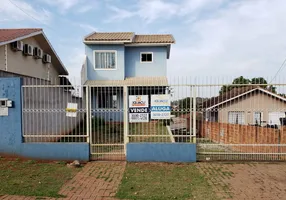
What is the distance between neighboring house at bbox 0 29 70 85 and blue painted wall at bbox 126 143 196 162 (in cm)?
380

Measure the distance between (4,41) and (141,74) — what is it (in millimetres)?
10465

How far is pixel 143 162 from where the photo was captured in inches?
256

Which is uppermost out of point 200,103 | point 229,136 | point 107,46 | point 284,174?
point 107,46

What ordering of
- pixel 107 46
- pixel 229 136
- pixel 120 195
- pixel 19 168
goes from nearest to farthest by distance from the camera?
pixel 120 195
pixel 19 168
pixel 229 136
pixel 107 46

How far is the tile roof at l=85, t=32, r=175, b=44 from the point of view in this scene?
17.5m

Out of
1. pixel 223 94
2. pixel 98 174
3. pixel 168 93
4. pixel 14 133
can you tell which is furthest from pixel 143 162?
pixel 14 133

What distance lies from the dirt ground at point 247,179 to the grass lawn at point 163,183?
0.87ft

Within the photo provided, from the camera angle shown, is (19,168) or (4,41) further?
(4,41)

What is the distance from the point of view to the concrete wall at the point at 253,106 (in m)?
6.46

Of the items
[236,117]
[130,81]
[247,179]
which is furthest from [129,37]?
[247,179]

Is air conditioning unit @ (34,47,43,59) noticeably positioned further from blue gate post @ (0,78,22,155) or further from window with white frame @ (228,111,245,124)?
window with white frame @ (228,111,245,124)

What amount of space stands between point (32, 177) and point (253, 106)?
598cm

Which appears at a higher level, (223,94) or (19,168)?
(223,94)

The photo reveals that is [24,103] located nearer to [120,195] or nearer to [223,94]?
[120,195]
